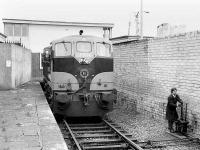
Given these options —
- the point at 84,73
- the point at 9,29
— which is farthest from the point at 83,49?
the point at 9,29

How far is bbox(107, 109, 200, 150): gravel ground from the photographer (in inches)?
368

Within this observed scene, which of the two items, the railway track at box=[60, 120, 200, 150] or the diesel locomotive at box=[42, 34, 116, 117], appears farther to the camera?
the diesel locomotive at box=[42, 34, 116, 117]

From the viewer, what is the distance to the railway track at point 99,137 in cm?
851

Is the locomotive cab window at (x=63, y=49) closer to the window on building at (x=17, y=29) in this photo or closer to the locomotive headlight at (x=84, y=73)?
the locomotive headlight at (x=84, y=73)

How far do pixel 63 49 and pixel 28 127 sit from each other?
13.4 feet

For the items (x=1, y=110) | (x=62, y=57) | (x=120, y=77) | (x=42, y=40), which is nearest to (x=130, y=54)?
(x=120, y=77)

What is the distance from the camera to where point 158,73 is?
38.7 feet

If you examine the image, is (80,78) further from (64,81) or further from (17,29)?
(17,29)

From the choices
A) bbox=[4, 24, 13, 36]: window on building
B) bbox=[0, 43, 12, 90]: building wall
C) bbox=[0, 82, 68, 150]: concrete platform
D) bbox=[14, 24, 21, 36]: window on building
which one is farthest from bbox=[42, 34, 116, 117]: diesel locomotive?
bbox=[4, 24, 13, 36]: window on building

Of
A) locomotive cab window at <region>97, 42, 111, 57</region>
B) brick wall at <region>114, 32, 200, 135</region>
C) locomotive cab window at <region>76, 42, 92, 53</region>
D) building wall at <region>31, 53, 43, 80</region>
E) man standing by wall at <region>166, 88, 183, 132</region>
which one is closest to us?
brick wall at <region>114, 32, 200, 135</region>

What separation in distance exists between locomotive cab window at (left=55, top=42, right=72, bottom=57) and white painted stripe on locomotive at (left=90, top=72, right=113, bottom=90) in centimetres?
130

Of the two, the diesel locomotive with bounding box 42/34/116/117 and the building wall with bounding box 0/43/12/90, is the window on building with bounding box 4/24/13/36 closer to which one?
the building wall with bounding box 0/43/12/90

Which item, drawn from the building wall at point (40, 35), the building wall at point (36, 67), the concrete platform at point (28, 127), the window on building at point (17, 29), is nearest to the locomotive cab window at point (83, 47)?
the concrete platform at point (28, 127)

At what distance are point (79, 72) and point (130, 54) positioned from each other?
364 centimetres
